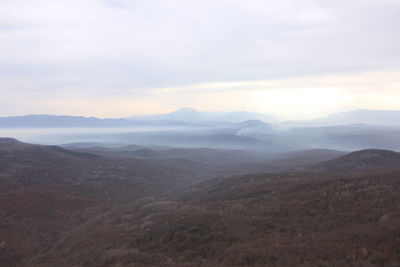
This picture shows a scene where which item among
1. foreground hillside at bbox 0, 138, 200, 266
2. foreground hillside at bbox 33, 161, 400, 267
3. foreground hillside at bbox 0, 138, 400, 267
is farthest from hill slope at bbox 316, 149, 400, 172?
foreground hillside at bbox 0, 138, 200, 266

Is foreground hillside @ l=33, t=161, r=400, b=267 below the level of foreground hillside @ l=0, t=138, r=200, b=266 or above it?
above

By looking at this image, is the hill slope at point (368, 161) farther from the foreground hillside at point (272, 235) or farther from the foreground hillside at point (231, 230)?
the foreground hillside at point (272, 235)

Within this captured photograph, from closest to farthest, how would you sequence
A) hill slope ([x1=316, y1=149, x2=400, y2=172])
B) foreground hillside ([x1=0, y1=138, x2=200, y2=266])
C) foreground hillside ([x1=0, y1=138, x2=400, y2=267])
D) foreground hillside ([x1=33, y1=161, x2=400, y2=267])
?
1. foreground hillside ([x1=33, y1=161, x2=400, y2=267])
2. foreground hillside ([x1=0, y1=138, x2=400, y2=267])
3. foreground hillside ([x1=0, y1=138, x2=200, y2=266])
4. hill slope ([x1=316, y1=149, x2=400, y2=172])

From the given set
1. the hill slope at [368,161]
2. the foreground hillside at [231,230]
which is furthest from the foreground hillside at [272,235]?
the hill slope at [368,161]

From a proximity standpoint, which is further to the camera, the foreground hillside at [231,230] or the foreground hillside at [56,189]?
the foreground hillside at [56,189]

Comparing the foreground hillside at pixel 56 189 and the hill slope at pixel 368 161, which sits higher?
the hill slope at pixel 368 161

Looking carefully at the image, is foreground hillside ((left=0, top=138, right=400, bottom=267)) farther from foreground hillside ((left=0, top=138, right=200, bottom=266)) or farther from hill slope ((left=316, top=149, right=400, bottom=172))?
hill slope ((left=316, top=149, right=400, bottom=172))

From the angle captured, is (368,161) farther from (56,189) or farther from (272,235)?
(56,189)

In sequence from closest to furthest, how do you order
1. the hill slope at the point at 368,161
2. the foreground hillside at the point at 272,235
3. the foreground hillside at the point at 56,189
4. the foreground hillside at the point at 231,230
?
the foreground hillside at the point at 272,235
the foreground hillside at the point at 231,230
the foreground hillside at the point at 56,189
the hill slope at the point at 368,161

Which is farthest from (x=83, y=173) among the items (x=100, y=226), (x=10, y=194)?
(x=100, y=226)

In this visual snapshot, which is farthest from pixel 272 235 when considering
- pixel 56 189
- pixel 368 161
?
pixel 368 161

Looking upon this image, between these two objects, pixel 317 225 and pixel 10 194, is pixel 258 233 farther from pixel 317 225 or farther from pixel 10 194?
pixel 10 194
